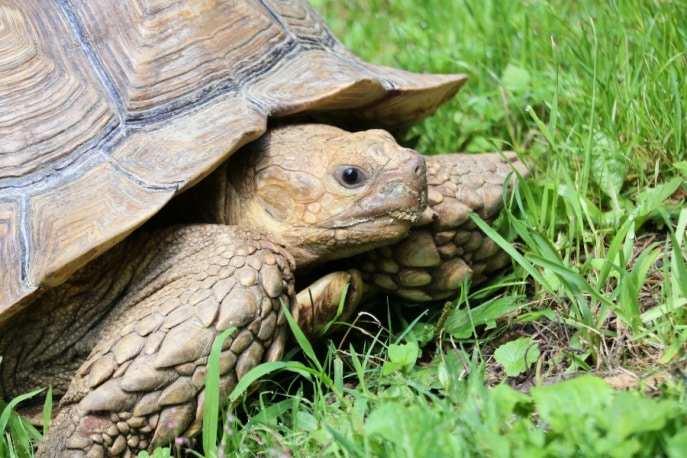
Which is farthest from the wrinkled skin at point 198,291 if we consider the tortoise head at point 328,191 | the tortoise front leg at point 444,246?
the tortoise front leg at point 444,246

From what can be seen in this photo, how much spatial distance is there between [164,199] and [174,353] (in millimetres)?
458

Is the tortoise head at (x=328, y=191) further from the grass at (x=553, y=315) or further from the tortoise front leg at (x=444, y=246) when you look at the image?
the grass at (x=553, y=315)

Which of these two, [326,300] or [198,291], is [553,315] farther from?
[198,291]

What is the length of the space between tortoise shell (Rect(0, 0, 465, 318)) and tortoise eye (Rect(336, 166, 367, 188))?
304 millimetres

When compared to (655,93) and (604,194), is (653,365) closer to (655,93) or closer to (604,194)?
(604,194)

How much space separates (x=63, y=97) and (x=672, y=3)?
8.31 feet

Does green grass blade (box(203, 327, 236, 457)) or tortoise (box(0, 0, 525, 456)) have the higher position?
tortoise (box(0, 0, 525, 456))

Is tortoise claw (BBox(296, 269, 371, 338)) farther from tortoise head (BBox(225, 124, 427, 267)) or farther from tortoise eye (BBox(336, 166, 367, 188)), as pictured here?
tortoise eye (BBox(336, 166, 367, 188))

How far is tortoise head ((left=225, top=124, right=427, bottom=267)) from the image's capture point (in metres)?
2.40

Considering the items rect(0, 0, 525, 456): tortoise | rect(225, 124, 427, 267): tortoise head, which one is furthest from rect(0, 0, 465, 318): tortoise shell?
rect(225, 124, 427, 267): tortoise head

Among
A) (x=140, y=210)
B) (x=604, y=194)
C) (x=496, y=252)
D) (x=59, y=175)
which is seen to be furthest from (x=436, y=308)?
(x=59, y=175)

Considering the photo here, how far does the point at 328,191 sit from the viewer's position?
2.44 meters

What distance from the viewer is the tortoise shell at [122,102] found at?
7.52ft

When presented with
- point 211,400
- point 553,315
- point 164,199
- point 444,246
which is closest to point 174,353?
point 211,400
